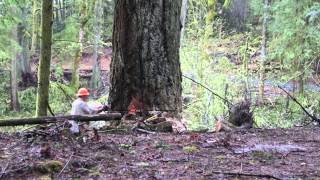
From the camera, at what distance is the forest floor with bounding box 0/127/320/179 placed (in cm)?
290

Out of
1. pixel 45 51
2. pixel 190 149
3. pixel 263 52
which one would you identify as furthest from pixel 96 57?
pixel 190 149

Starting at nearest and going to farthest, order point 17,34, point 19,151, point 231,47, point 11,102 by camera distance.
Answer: point 19,151, point 231,47, point 11,102, point 17,34

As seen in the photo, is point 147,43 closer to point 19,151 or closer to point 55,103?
point 19,151

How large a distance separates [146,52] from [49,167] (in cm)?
303

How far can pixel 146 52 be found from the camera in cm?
574

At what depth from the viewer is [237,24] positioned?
94.4 feet

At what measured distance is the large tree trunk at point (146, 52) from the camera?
573 centimetres

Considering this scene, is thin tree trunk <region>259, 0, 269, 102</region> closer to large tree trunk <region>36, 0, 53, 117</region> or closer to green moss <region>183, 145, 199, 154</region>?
large tree trunk <region>36, 0, 53, 117</region>

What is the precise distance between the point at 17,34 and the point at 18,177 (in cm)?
2308

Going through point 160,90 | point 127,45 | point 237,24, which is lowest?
point 160,90

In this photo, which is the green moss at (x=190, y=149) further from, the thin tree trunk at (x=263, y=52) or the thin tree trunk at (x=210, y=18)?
the thin tree trunk at (x=263, y=52)

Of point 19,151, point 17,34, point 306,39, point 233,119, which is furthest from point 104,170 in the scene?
point 17,34

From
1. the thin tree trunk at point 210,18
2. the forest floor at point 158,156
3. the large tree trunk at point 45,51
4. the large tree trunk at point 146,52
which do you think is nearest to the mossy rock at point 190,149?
the forest floor at point 158,156

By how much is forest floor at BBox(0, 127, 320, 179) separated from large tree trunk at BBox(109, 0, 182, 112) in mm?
1453
